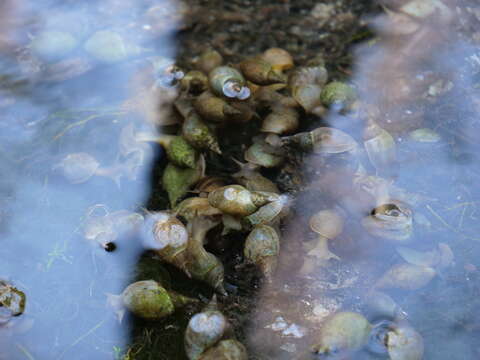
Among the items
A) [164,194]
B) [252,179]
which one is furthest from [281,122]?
[164,194]

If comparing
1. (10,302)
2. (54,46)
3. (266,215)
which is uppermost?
(54,46)

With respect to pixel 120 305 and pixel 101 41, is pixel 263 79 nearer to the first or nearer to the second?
pixel 101 41

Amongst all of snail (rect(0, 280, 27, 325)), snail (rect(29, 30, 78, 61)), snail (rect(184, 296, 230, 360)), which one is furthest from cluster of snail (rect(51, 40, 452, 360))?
snail (rect(29, 30, 78, 61))

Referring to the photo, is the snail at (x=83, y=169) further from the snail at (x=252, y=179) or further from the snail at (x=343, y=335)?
the snail at (x=343, y=335)

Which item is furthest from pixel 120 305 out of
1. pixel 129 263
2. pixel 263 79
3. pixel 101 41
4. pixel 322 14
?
pixel 322 14

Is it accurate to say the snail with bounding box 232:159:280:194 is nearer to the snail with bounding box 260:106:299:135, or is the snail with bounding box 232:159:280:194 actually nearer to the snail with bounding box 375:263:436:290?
the snail with bounding box 260:106:299:135

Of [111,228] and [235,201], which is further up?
[235,201]

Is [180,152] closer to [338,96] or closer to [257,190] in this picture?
[257,190]
